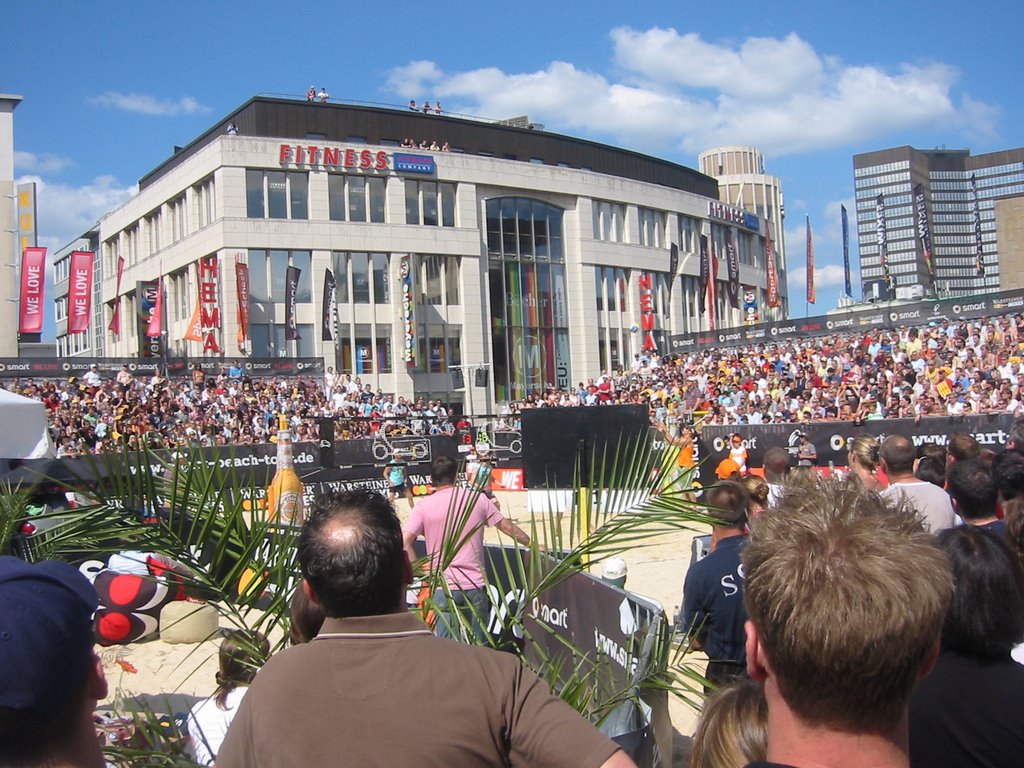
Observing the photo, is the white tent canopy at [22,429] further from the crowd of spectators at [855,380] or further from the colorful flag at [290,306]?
the colorful flag at [290,306]

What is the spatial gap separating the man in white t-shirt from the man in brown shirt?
3747mm

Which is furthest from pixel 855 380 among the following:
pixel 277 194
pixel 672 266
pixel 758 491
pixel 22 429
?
pixel 672 266

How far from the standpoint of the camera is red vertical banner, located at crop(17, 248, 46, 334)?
113 ft

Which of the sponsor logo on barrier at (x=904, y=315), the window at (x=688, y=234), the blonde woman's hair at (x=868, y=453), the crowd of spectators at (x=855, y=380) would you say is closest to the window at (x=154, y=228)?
the crowd of spectators at (x=855, y=380)

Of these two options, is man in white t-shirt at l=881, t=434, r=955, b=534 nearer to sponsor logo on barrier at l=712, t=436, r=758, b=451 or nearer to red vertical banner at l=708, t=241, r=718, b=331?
sponsor logo on barrier at l=712, t=436, r=758, b=451

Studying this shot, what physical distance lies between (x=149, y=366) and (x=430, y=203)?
737 inches

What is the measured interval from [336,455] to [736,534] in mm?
18040

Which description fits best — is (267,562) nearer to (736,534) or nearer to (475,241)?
(736,534)

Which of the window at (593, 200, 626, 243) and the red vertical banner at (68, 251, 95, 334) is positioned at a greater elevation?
the window at (593, 200, 626, 243)

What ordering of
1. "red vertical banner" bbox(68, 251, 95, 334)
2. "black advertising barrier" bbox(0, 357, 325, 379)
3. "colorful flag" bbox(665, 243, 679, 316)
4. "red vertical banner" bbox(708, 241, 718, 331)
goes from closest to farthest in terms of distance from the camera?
"black advertising barrier" bbox(0, 357, 325, 379)
"red vertical banner" bbox(68, 251, 95, 334)
"red vertical banner" bbox(708, 241, 718, 331)
"colorful flag" bbox(665, 243, 679, 316)

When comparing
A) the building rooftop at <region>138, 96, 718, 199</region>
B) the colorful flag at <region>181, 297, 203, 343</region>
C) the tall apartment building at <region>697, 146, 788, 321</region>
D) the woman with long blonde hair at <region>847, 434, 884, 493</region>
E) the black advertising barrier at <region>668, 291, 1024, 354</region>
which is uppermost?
the tall apartment building at <region>697, 146, 788, 321</region>

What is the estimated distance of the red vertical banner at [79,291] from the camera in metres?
36.0

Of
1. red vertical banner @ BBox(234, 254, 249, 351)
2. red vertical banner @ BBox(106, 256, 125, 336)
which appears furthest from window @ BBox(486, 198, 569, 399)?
red vertical banner @ BBox(106, 256, 125, 336)

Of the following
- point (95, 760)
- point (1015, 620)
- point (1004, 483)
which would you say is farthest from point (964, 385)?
point (95, 760)
